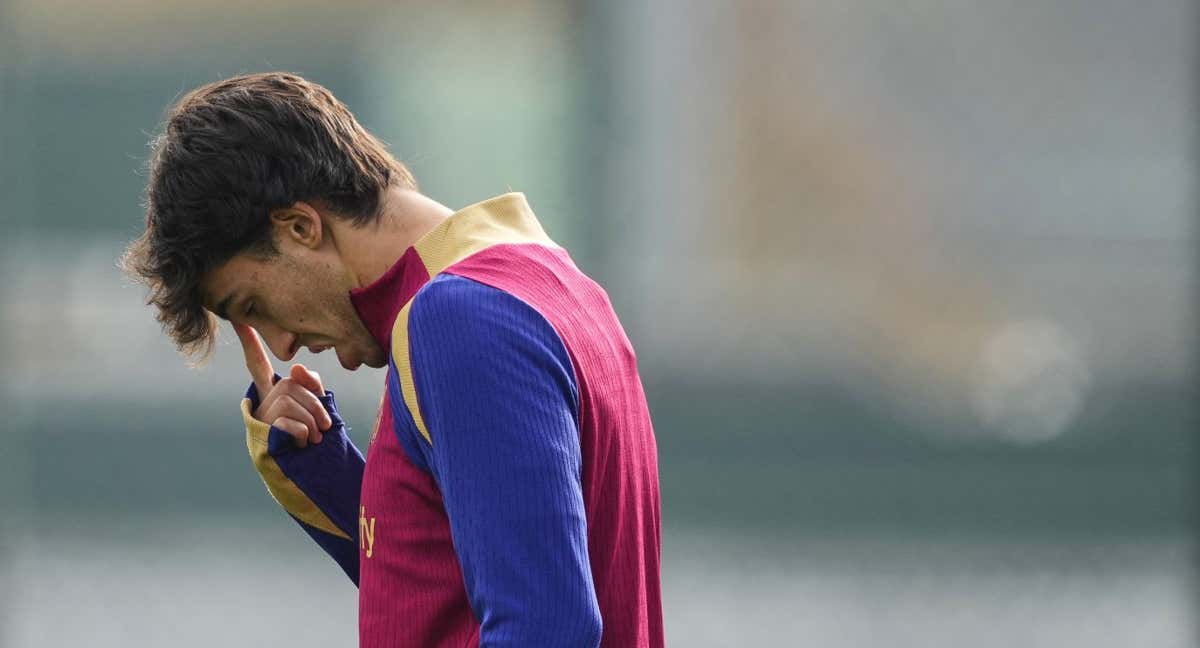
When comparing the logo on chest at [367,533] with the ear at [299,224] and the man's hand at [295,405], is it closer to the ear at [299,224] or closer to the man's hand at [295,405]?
the ear at [299,224]

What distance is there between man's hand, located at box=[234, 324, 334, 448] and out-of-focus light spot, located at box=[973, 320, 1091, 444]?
706 centimetres

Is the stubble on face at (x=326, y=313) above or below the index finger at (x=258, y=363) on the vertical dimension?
above

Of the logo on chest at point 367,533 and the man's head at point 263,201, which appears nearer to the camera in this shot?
the logo on chest at point 367,533

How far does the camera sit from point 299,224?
6.31ft

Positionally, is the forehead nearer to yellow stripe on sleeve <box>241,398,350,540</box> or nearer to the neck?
the neck

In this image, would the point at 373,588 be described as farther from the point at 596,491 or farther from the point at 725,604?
the point at 725,604

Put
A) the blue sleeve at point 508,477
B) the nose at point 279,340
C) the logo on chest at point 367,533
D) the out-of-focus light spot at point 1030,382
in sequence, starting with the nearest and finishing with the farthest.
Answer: the blue sleeve at point 508,477 < the logo on chest at point 367,533 < the nose at point 279,340 < the out-of-focus light spot at point 1030,382

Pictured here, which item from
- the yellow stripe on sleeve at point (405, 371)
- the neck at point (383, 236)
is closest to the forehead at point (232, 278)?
the neck at point (383, 236)

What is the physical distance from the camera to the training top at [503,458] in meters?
1.57

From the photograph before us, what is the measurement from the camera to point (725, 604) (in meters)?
7.34

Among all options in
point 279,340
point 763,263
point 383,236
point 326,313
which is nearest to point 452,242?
point 383,236

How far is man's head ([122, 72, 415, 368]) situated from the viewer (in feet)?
6.11

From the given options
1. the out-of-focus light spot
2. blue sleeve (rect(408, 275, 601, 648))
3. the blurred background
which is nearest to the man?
blue sleeve (rect(408, 275, 601, 648))

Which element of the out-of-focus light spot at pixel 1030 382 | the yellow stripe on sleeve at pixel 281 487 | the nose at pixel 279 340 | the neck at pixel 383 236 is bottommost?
the out-of-focus light spot at pixel 1030 382
